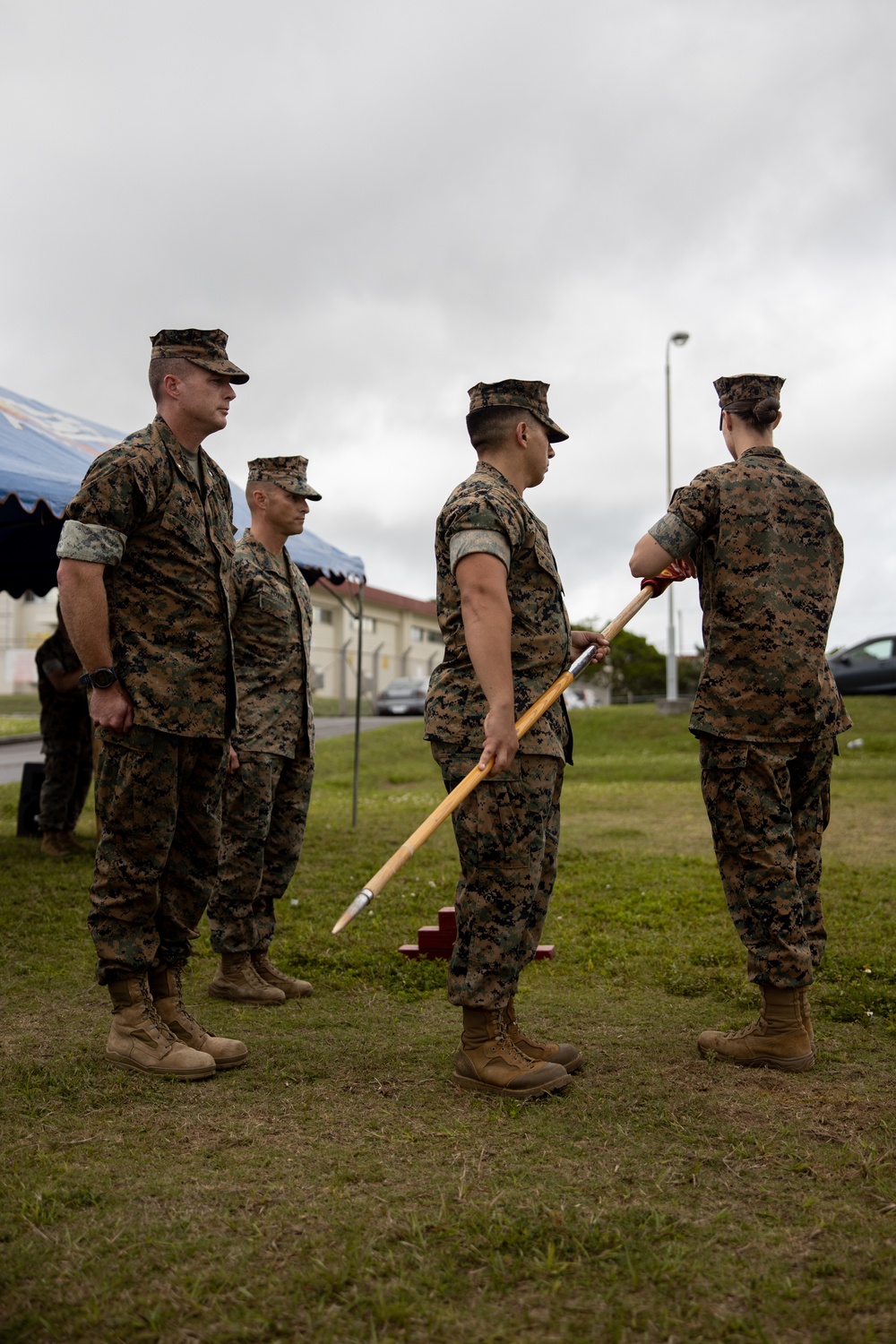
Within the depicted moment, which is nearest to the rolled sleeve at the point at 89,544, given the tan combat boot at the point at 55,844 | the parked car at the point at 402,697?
the tan combat boot at the point at 55,844

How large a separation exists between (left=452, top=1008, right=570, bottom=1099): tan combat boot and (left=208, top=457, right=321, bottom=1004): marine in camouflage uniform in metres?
1.45

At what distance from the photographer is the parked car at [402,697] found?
32.7 m

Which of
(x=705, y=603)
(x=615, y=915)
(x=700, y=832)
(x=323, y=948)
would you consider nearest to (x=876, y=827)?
(x=700, y=832)

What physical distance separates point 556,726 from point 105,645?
1.48 m

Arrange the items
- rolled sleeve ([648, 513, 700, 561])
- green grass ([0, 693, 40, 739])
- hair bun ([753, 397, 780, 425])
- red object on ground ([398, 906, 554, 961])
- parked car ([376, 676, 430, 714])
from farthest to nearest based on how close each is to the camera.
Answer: parked car ([376, 676, 430, 714])
green grass ([0, 693, 40, 739])
red object on ground ([398, 906, 554, 961])
hair bun ([753, 397, 780, 425])
rolled sleeve ([648, 513, 700, 561])

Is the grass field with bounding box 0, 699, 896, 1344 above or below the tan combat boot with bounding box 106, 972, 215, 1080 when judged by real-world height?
below

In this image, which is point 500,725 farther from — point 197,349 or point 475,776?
point 197,349

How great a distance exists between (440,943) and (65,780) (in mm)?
4226

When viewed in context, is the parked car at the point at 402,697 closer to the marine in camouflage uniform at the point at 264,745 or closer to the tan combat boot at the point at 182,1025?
the marine in camouflage uniform at the point at 264,745

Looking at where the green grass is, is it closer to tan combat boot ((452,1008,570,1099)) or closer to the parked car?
the parked car

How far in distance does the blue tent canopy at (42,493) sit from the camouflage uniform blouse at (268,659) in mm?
2130

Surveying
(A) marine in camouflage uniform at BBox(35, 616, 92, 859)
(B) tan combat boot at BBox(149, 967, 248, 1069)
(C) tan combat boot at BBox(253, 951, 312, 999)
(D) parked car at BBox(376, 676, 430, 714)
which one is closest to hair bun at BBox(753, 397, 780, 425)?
(B) tan combat boot at BBox(149, 967, 248, 1069)

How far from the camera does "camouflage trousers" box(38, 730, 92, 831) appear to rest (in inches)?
331

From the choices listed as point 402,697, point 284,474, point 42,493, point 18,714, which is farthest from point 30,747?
point 284,474
